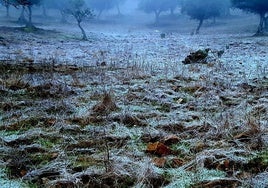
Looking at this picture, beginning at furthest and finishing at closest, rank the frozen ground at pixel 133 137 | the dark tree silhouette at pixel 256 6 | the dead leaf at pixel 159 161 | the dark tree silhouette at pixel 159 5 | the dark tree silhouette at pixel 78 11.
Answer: the dark tree silhouette at pixel 159 5 < the dark tree silhouette at pixel 256 6 < the dark tree silhouette at pixel 78 11 < the dead leaf at pixel 159 161 < the frozen ground at pixel 133 137

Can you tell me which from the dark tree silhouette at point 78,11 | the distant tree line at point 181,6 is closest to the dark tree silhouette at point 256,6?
the distant tree line at point 181,6

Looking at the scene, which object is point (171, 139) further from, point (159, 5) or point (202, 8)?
point (159, 5)

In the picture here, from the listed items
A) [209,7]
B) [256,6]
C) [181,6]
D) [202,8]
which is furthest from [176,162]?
[181,6]

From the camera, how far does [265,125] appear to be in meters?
4.19

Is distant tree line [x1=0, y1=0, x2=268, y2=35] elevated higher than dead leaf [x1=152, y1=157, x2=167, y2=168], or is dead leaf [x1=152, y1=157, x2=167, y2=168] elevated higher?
distant tree line [x1=0, y1=0, x2=268, y2=35]

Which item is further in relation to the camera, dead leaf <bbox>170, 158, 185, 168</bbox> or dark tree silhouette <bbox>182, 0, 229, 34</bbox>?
dark tree silhouette <bbox>182, 0, 229, 34</bbox>

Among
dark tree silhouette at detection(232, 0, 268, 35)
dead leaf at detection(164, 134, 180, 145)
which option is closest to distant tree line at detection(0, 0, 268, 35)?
dark tree silhouette at detection(232, 0, 268, 35)

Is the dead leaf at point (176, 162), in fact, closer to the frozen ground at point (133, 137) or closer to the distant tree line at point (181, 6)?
the frozen ground at point (133, 137)

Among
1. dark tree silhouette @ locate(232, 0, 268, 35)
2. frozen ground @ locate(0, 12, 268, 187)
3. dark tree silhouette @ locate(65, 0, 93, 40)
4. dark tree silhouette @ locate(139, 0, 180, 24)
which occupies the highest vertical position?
dark tree silhouette @ locate(139, 0, 180, 24)

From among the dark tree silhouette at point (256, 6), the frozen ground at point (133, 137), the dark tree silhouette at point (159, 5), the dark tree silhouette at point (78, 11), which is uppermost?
the dark tree silhouette at point (159, 5)

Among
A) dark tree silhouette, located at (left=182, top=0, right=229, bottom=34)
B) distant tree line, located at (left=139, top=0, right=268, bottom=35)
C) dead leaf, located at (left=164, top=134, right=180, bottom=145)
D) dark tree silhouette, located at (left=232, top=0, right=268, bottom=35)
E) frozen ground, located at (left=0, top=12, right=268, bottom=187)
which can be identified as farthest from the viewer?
dark tree silhouette, located at (left=182, top=0, right=229, bottom=34)

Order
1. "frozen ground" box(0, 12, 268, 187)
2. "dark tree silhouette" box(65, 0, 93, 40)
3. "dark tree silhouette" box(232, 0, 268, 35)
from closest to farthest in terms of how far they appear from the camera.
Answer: "frozen ground" box(0, 12, 268, 187)
"dark tree silhouette" box(65, 0, 93, 40)
"dark tree silhouette" box(232, 0, 268, 35)

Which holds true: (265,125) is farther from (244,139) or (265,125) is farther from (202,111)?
(202,111)

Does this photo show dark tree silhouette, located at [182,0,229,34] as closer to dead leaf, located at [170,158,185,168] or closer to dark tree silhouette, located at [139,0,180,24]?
dark tree silhouette, located at [139,0,180,24]
